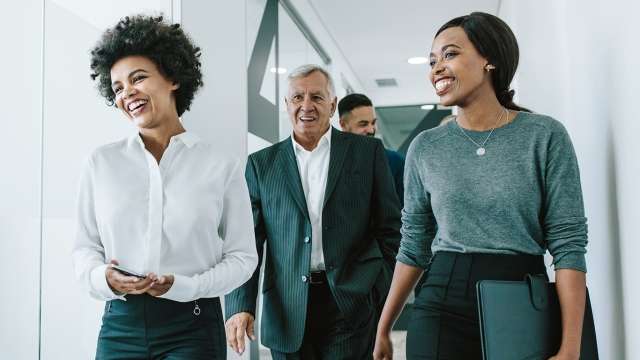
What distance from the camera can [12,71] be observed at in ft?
7.93

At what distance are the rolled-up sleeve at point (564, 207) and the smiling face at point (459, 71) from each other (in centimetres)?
23

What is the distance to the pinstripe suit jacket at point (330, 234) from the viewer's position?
2121 millimetres

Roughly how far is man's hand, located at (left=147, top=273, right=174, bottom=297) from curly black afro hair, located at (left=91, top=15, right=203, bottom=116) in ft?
1.88

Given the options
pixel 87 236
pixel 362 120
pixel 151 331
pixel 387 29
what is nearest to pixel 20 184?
pixel 87 236

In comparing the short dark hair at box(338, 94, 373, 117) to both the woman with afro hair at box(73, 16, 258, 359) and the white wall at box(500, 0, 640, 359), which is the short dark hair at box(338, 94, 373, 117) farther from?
the woman with afro hair at box(73, 16, 258, 359)

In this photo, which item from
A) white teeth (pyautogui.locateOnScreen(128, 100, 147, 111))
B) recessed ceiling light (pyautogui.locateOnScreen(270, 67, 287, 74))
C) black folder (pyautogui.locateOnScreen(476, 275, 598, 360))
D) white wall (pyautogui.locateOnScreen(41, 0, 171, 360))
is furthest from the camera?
recessed ceiling light (pyautogui.locateOnScreen(270, 67, 287, 74))

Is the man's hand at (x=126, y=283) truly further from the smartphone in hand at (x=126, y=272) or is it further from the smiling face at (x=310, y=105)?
the smiling face at (x=310, y=105)

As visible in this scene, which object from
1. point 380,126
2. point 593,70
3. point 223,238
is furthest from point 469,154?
point 380,126

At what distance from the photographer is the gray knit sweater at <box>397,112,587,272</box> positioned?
1.40 meters

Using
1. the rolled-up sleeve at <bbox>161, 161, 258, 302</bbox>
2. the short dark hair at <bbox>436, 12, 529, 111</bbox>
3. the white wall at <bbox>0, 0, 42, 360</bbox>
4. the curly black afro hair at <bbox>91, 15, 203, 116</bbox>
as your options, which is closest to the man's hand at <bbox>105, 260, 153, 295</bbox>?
the rolled-up sleeve at <bbox>161, 161, 258, 302</bbox>

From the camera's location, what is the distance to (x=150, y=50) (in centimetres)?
173

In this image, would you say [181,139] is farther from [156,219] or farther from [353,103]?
[353,103]

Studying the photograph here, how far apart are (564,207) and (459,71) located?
1.31ft

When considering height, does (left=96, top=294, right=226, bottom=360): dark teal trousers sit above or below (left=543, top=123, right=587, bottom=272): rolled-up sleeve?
below
